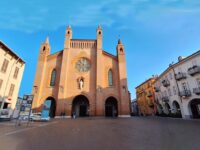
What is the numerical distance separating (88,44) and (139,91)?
33.0 meters

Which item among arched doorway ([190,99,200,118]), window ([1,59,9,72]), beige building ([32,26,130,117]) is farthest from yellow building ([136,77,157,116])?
window ([1,59,9,72])

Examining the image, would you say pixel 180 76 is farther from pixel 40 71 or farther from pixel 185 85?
pixel 40 71

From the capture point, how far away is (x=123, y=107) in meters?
26.0

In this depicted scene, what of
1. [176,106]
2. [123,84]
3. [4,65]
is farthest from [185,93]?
[4,65]

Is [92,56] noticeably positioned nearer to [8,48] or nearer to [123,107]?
[123,107]

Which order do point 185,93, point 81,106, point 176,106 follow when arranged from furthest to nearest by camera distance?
point 81,106, point 176,106, point 185,93

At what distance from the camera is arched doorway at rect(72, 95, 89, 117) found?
2884 centimetres

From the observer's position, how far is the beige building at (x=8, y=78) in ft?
63.1

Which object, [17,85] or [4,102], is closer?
[4,102]

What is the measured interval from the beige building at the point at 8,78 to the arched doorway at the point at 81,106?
11.9 meters

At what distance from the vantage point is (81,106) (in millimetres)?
29391

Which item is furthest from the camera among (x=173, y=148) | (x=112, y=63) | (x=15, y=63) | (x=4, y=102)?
(x=112, y=63)

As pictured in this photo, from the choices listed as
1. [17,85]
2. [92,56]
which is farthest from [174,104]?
[17,85]

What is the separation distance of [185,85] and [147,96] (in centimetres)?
2229
